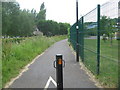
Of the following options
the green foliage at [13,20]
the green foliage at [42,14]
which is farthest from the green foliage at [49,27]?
the green foliage at [42,14]

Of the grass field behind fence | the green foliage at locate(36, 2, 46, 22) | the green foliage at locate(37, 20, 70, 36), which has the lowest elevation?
the grass field behind fence

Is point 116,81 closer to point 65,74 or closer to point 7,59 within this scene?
point 65,74

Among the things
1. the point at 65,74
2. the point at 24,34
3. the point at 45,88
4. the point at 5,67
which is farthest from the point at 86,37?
the point at 24,34

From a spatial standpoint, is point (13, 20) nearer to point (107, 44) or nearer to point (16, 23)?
point (16, 23)

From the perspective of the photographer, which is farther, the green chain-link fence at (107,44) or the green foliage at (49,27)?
the green foliage at (49,27)

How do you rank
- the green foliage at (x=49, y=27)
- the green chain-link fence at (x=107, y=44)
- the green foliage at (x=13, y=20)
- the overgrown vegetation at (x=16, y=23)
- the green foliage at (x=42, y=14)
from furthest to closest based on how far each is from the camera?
the green foliage at (x=42, y=14), the green foliage at (x=49, y=27), the green foliage at (x=13, y=20), the overgrown vegetation at (x=16, y=23), the green chain-link fence at (x=107, y=44)

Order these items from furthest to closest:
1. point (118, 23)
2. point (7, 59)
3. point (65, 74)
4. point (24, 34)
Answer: point (24, 34)
point (7, 59)
point (65, 74)
point (118, 23)

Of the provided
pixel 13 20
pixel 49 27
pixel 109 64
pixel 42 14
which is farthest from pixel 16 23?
pixel 109 64

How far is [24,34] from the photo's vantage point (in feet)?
269

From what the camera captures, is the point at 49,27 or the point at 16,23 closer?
the point at 16,23

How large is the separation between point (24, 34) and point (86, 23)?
71.9 meters

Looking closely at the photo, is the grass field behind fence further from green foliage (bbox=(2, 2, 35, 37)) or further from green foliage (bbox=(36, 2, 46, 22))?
green foliage (bbox=(36, 2, 46, 22))

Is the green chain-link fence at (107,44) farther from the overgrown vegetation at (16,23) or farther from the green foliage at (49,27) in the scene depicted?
the green foliage at (49,27)

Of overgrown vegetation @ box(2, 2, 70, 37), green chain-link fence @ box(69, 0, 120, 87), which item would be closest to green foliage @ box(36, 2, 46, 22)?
overgrown vegetation @ box(2, 2, 70, 37)
